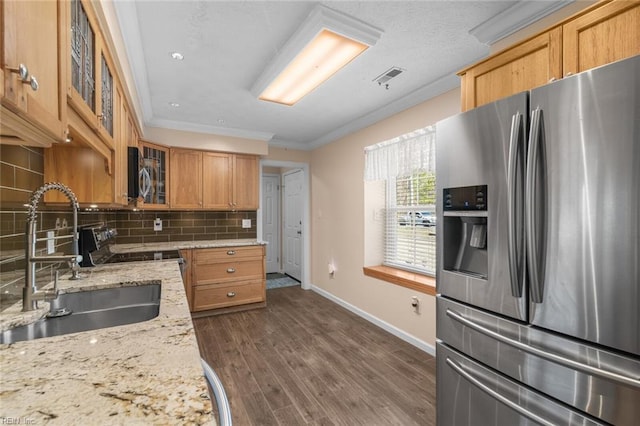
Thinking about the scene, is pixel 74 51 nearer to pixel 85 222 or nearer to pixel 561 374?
pixel 85 222

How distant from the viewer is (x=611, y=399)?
0.96 metres

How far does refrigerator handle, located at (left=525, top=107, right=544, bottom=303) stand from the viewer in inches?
44.8

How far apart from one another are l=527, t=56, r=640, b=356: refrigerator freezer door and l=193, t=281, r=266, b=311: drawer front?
3.39 meters

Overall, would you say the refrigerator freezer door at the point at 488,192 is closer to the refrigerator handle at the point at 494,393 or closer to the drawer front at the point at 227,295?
the refrigerator handle at the point at 494,393

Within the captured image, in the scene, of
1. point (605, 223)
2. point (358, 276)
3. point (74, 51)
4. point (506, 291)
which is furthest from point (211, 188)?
point (605, 223)

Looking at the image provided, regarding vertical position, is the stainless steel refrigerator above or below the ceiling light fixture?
below

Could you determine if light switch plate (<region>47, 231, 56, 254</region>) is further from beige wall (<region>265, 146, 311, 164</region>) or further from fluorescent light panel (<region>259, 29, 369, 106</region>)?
beige wall (<region>265, 146, 311, 164</region>)

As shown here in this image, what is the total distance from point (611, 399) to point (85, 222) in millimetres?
3333

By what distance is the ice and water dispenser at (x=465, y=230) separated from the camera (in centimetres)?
142

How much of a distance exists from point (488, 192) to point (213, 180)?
3.60m

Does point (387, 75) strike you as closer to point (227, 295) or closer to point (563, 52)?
point (563, 52)

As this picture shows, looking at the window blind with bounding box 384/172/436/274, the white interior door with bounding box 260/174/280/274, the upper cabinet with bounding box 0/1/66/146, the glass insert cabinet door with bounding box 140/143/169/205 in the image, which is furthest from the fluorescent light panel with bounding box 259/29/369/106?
the white interior door with bounding box 260/174/280/274

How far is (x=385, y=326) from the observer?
3.30 m

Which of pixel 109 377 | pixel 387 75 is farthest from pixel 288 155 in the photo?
pixel 109 377
